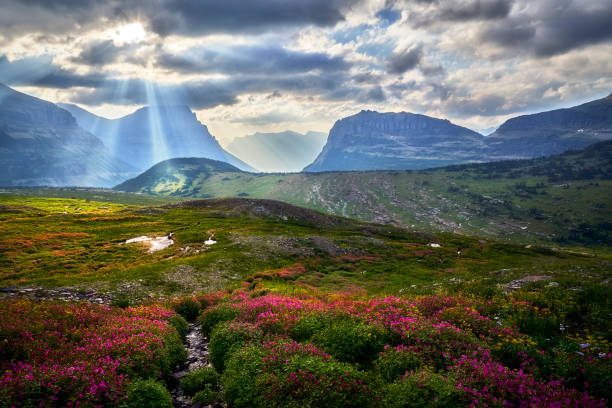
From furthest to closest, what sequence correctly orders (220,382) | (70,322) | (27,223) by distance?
(27,223), (70,322), (220,382)

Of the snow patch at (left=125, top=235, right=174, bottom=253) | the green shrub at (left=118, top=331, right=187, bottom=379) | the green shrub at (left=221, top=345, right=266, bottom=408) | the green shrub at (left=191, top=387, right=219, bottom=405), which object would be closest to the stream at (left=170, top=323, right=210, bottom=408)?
the green shrub at (left=191, top=387, right=219, bottom=405)

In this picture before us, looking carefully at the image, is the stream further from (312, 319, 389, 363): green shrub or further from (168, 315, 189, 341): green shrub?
(312, 319, 389, 363): green shrub

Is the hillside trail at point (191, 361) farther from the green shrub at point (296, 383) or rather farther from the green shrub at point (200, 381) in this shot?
the green shrub at point (296, 383)

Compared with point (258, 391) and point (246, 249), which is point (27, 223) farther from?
point (258, 391)

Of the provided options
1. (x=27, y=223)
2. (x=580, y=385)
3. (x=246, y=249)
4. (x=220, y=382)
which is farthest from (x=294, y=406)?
(x=27, y=223)

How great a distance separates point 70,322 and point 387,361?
17.3 m

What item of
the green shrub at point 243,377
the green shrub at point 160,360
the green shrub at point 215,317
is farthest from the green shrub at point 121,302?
the green shrub at point 243,377

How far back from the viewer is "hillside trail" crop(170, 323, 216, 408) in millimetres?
12894

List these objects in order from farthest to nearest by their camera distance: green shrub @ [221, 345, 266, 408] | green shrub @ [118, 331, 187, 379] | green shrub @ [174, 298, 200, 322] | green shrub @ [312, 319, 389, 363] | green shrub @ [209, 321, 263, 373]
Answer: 1. green shrub @ [174, 298, 200, 322]
2. green shrub @ [209, 321, 263, 373]
3. green shrub @ [312, 319, 389, 363]
4. green shrub @ [118, 331, 187, 379]
5. green shrub @ [221, 345, 266, 408]

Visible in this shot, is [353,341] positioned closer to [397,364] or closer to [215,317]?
[397,364]

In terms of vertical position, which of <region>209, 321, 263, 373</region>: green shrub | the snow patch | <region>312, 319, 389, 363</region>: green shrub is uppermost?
<region>312, 319, 389, 363</region>: green shrub

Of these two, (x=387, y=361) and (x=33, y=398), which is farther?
(x=387, y=361)

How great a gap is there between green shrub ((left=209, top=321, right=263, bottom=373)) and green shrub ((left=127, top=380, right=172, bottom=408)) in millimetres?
4276

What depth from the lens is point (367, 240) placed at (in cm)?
7325
